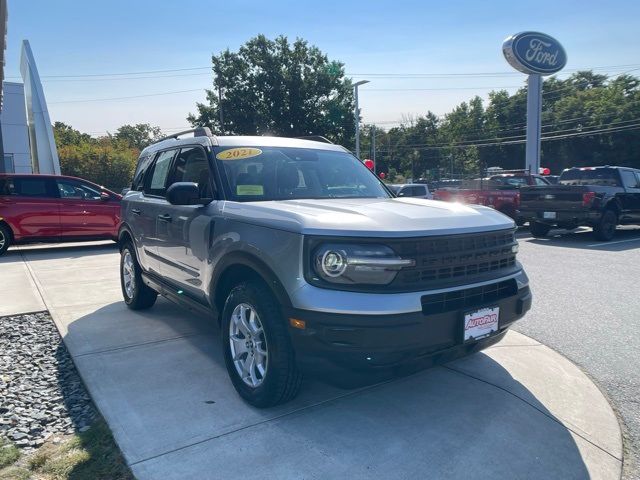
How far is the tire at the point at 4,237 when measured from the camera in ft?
35.8

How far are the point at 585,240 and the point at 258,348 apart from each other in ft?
39.7

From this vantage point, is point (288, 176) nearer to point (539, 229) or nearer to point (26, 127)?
point (539, 229)

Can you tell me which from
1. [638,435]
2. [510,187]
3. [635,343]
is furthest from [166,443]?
[510,187]

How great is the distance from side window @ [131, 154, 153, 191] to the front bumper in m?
3.52

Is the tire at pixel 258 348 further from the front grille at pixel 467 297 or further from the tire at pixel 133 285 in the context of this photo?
the tire at pixel 133 285

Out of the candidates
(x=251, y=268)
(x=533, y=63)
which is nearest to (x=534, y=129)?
(x=533, y=63)

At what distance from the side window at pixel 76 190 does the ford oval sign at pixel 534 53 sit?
19.8 metres

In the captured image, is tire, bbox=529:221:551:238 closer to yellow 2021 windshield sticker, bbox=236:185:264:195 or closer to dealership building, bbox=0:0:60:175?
yellow 2021 windshield sticker, bbox=236:185:264:195

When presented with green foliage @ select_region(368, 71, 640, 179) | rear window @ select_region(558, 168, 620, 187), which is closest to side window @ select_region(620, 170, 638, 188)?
rear window @ select_region(558, 168, 620, 187)

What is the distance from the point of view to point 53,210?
37.5 feet

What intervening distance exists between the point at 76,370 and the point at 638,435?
4171mm

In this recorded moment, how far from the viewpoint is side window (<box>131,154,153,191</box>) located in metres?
5.74

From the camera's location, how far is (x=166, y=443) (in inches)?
117

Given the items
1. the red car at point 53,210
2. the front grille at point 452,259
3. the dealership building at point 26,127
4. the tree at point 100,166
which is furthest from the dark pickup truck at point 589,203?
the tree at point 100,166
